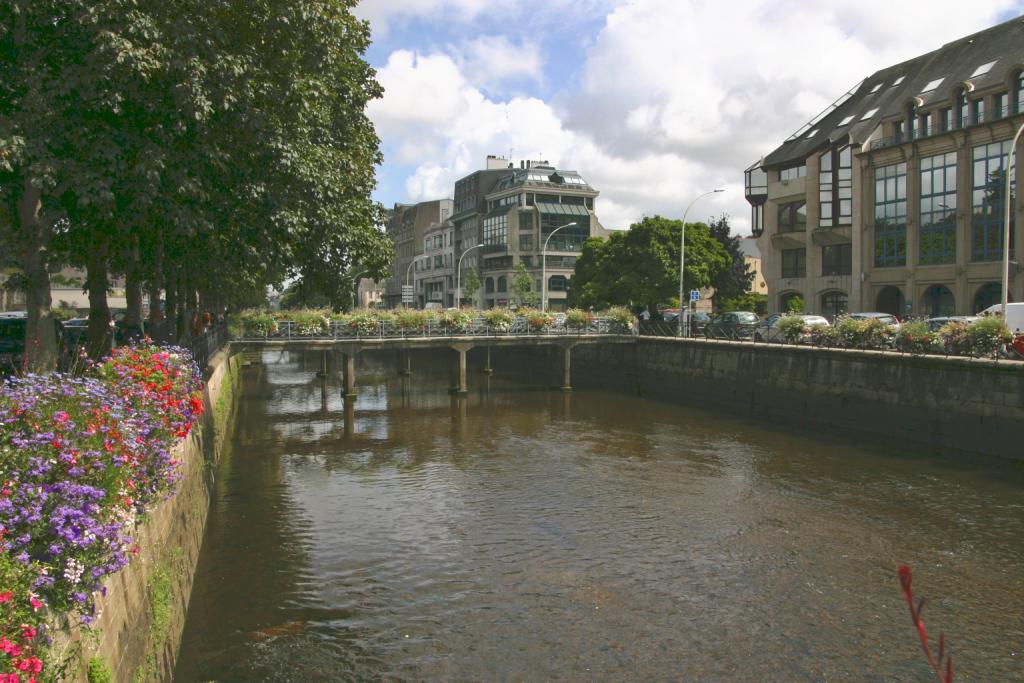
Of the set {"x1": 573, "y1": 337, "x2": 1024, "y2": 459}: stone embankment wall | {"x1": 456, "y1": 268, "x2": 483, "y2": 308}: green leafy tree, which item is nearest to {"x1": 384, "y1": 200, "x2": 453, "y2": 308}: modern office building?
{"x1": 456, "y1": 268, "x2": 483, "y2": 308}: green leafy tree

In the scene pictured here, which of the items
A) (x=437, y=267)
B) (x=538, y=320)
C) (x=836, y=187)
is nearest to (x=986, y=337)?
(x=538, y=320)

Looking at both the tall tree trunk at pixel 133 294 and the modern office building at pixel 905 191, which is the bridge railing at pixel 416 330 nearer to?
the tall tree trunk at pixel 133 294

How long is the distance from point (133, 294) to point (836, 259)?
48878 mm

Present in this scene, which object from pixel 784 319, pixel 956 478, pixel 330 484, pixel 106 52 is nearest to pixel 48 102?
pixel 106 52

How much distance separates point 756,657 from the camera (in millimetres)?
11039

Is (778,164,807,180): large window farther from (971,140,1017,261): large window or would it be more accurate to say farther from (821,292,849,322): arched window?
(971,140,1017,261): large window

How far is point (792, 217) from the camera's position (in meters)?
63.4

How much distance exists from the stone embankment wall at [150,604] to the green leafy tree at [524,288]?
79.1 meters

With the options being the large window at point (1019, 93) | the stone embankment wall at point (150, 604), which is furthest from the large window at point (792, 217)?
the stone embankment wall at point (150, 604)

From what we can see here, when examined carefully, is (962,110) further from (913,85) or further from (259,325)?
(259,325)

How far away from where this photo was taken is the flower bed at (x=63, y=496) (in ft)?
17.5

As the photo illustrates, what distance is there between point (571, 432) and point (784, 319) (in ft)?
37.9

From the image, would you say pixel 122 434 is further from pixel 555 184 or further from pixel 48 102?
pixel 555 184

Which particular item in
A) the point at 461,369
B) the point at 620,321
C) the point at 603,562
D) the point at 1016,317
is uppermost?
the point at 1016,317
